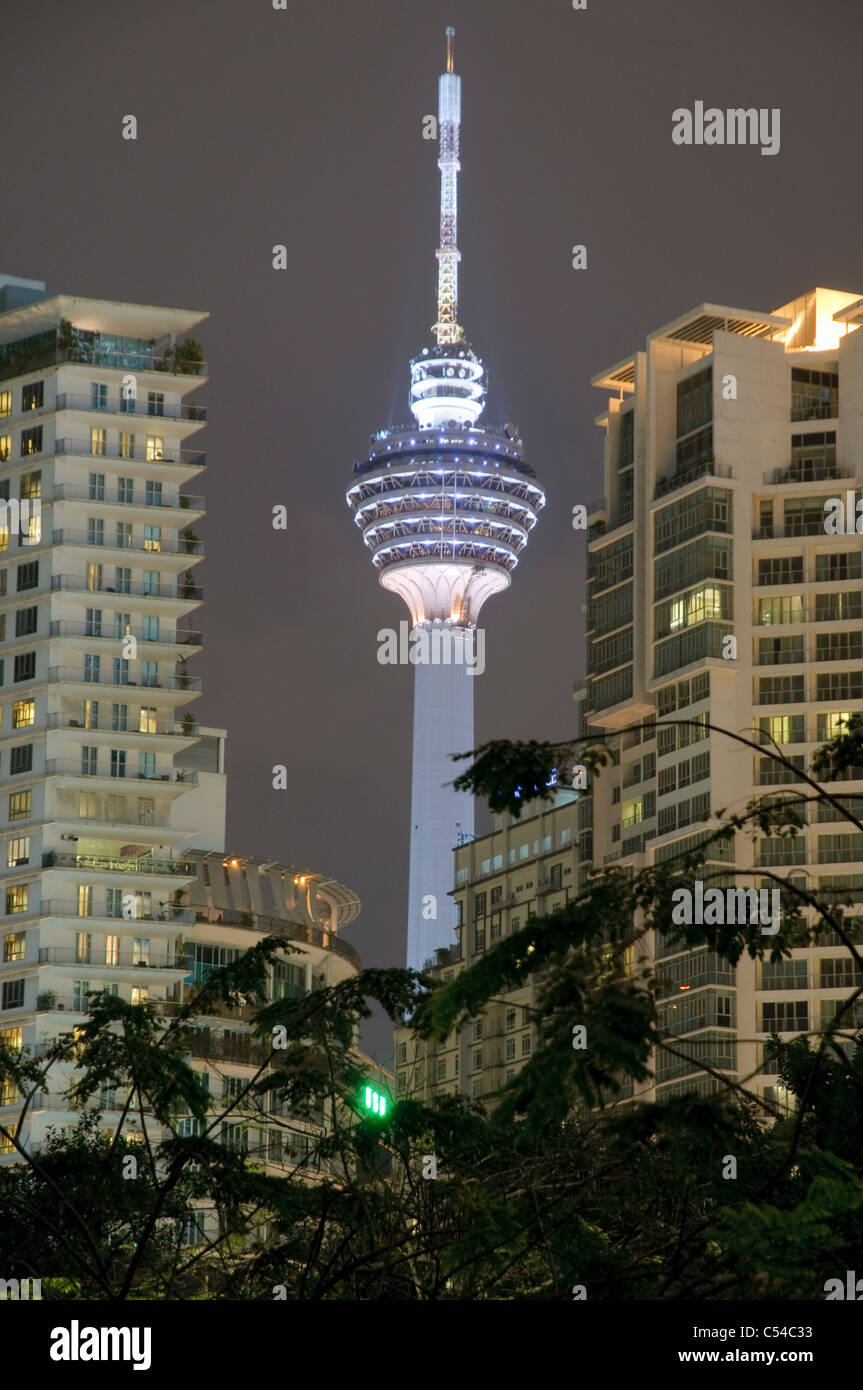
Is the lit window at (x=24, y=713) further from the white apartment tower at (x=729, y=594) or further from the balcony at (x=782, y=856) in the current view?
the balcony at (x=782, y=856)

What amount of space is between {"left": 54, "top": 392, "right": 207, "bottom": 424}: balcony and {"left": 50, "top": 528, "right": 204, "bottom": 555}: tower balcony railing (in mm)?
5837

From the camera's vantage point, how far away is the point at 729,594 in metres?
132

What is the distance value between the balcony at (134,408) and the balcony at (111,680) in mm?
12342

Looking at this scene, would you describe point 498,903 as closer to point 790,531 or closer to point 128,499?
point 790,531

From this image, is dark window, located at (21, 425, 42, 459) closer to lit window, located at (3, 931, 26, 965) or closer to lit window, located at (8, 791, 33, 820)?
lit window, located at (8, 791, 33, 820)

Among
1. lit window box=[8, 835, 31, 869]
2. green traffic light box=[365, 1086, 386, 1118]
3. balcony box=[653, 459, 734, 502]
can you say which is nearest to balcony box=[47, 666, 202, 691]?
lit window box=[8, 835, 31, 869]

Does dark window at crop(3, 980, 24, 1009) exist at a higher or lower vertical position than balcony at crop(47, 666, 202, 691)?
lower

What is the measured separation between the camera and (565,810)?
162875 mm

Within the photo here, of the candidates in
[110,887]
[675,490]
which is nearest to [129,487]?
[110,887]

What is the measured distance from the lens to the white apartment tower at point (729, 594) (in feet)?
411

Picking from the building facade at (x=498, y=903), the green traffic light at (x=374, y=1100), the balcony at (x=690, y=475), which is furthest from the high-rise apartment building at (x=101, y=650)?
the green traffic light at (x=374, y=1100)

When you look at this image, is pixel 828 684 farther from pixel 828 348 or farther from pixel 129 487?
pixel 129 487

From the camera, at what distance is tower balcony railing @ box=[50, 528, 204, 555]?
4806 inches
